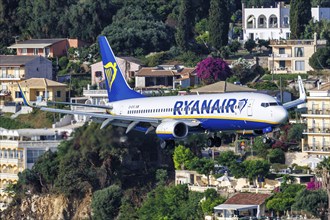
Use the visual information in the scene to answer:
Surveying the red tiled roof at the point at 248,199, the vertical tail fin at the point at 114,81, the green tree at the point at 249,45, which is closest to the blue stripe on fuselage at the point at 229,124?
the vertical tail fin at the point at 114,81

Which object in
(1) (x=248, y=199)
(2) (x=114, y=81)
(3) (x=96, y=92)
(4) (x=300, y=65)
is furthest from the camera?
(4) (x=300, y=65)

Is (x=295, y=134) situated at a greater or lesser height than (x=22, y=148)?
greater

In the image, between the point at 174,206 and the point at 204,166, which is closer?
the point at 174,206

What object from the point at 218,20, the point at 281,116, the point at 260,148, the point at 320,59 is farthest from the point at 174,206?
the point at 218,20

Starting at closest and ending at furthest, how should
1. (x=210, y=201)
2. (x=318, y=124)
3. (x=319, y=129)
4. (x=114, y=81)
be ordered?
1. (x=114, y=81)
2. (x=210, y=201)
3. (x=319, y=129)
4. (x=318, y=124)

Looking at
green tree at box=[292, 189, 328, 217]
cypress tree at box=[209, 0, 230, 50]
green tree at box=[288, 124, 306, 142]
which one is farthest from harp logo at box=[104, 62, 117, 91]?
cypress tree at box=[209, 0, 230, 50]

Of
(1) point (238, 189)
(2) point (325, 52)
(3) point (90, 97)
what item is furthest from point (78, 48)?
(1) point (238, 189)

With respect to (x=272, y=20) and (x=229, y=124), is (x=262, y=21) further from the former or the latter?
(x=229, y=124)

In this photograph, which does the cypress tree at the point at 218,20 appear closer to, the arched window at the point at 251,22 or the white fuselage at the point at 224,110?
the arched window at the point at 251,22
